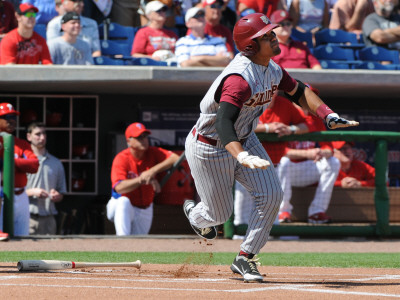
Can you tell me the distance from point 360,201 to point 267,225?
4536 millimetres

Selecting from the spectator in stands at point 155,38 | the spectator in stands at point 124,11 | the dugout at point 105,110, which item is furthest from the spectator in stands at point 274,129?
the spectator in stands at point 124,11

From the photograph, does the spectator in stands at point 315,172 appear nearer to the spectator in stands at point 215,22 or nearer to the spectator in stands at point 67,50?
the spectator in stands at point 215,22

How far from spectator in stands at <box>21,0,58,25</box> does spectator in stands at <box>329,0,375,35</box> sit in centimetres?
426

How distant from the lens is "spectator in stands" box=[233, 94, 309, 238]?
849cm

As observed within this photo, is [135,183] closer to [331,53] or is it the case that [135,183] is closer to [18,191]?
[18,191]

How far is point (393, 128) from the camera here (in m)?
11.1

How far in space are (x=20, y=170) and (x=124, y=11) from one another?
3397mm

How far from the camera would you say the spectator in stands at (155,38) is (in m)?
10.2

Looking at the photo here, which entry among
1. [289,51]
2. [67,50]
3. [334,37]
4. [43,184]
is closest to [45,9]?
[67,50]

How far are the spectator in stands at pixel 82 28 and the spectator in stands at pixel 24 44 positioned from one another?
0.44 metres

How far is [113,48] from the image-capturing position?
10352 millimetres

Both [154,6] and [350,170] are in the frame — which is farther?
[154,6]

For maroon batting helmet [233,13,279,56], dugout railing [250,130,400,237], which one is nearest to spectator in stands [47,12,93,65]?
dugout railing [250,130,400,237]

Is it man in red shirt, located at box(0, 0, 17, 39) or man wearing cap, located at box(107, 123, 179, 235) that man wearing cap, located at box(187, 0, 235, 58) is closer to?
man wearing cap, located at box(107, 123, 179, 235)
